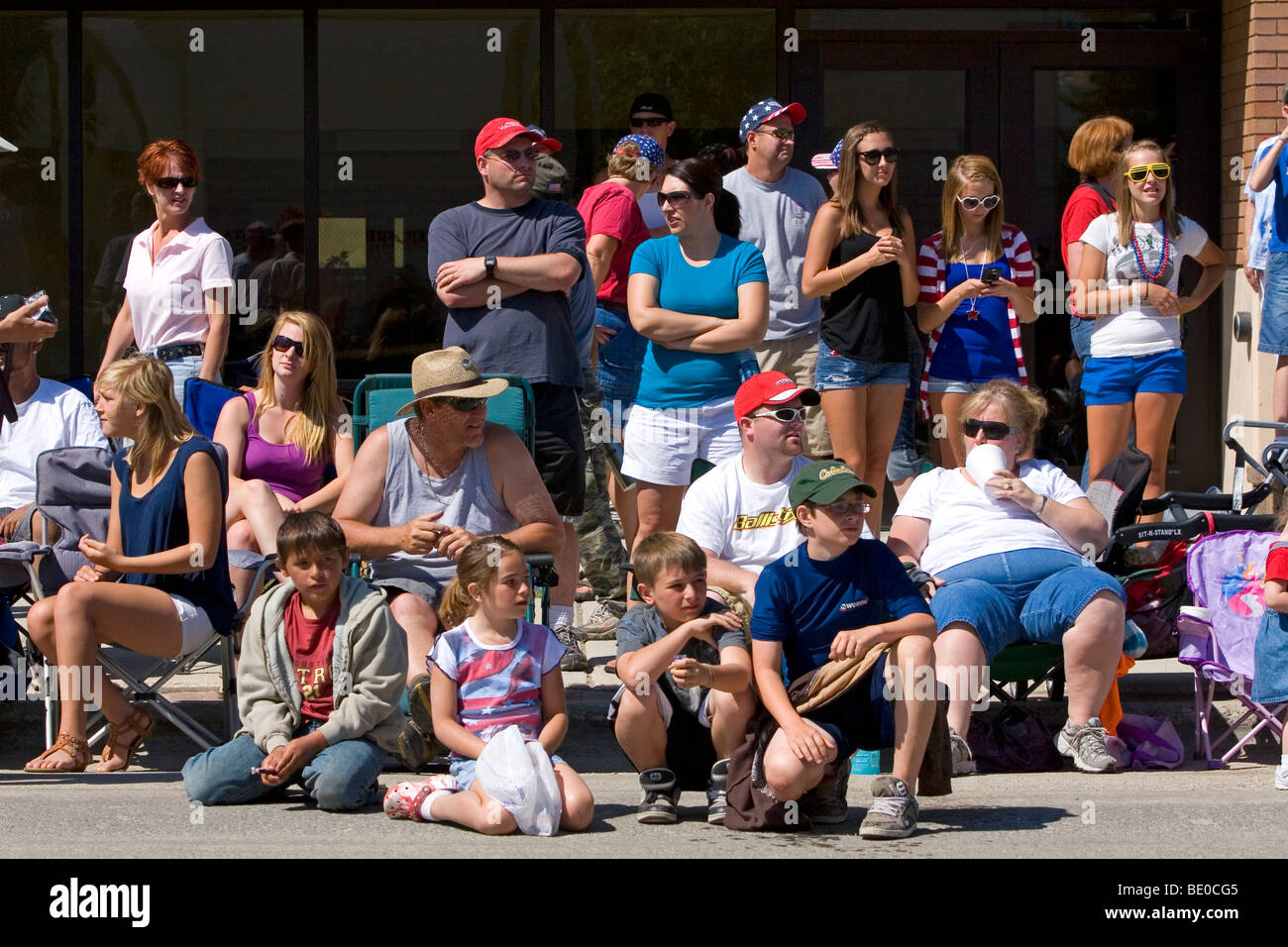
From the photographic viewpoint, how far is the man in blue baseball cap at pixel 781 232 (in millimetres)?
8625

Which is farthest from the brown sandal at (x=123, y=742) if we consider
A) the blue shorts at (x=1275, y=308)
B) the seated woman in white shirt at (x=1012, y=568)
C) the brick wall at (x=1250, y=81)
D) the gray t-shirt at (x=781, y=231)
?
the brick wall at (x=1250, y=81)

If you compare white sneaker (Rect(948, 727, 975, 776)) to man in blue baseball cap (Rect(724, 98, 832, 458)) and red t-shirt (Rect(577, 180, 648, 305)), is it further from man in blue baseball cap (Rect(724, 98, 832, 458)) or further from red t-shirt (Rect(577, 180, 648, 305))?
red t-shirt (Rect(577, 180, 648, 305))

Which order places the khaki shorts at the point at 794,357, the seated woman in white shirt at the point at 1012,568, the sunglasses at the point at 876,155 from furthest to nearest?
the khaki shorts at the point at 794,357 < the sunglasses at the point at 876,155 < the seated woman in white shirt at the point at 1012,568

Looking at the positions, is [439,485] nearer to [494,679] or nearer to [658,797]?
[494,679]

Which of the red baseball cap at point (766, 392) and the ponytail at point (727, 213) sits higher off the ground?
the ponytail at point (727, 213)

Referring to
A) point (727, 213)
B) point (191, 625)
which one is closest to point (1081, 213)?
point (727, 213)

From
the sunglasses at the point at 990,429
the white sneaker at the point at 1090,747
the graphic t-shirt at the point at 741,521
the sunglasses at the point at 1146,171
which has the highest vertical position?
the sunglasses at the point at 1146,171

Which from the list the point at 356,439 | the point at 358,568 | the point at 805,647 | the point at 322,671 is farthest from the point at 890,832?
the point at 356,439

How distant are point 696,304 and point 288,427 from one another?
1.82 m

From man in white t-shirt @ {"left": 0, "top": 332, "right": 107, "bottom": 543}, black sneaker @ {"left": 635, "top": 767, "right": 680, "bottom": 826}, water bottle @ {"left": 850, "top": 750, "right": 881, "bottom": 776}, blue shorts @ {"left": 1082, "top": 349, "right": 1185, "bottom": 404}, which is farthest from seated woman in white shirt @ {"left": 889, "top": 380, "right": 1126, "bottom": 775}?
man in white t-shirt @ {"left": 0, "top": 332, "right": 107, "bottom": 543}

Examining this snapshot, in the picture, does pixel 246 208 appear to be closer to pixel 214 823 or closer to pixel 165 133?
pixel 165 133

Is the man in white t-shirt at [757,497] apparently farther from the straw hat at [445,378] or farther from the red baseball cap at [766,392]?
the straw hat at [445,378]

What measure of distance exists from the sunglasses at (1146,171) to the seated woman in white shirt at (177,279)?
4.27 metres

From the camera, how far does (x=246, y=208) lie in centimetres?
1100
